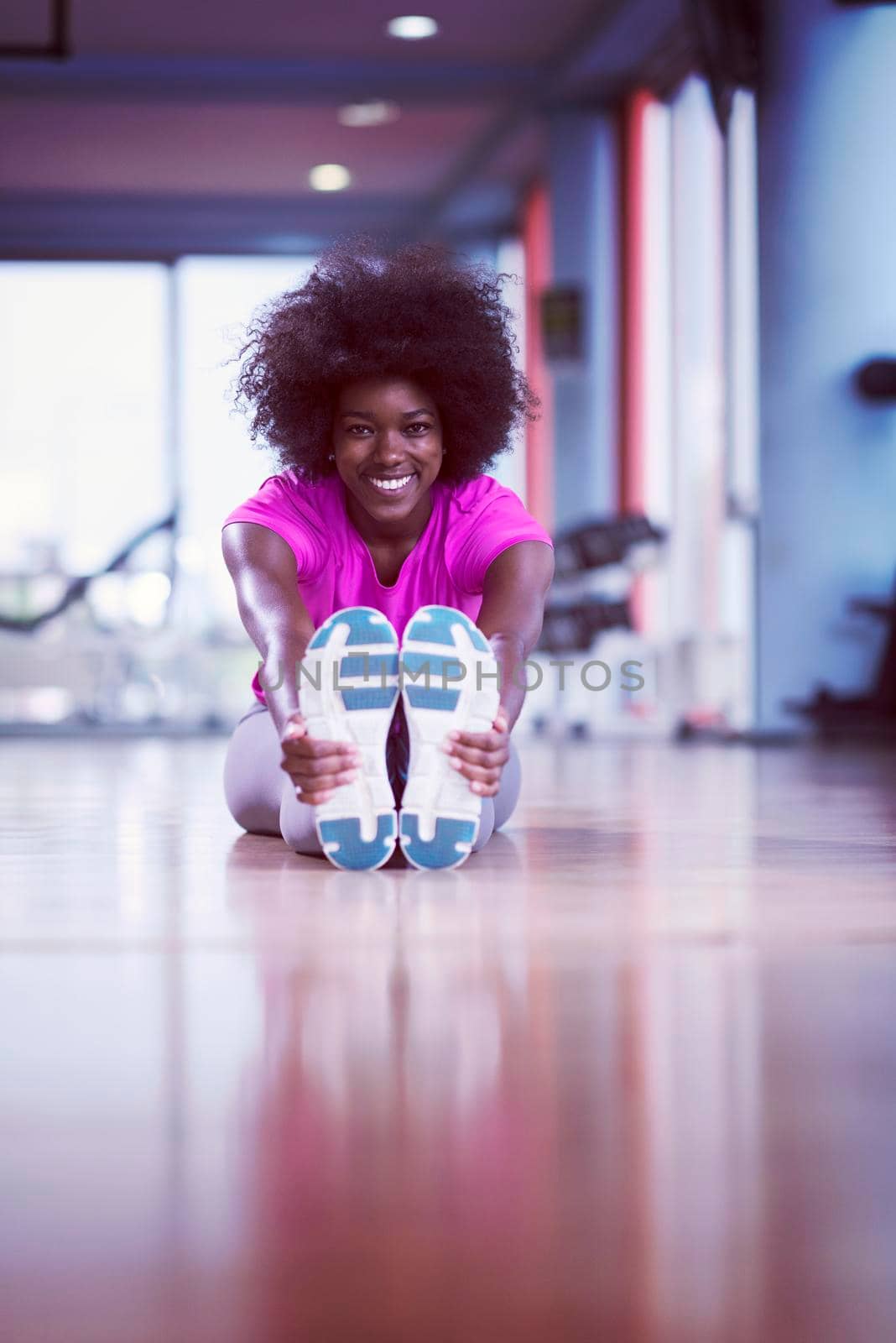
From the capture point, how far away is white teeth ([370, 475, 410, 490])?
2016 millimetres

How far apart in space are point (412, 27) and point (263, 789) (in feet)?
14.7

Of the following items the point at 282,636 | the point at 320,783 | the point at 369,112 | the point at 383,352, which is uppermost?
the point at 369,112

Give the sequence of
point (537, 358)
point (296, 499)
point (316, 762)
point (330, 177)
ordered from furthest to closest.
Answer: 1. point (537, 358)
2. point (330, 177)
3. point (296, 499)
4. point (316, 762)

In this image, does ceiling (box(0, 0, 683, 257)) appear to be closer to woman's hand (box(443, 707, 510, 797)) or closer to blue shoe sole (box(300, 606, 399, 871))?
Result: blue shoe sole (box(300, 606, 399, 871))

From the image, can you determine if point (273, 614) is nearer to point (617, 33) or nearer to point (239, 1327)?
point (239, 1327)

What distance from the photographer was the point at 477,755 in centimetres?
169

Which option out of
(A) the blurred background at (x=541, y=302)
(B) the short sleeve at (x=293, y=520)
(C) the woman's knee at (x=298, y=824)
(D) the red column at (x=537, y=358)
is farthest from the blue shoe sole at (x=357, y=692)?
(D) the red column at (x=537, y=358)

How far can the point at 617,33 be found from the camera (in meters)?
5.72

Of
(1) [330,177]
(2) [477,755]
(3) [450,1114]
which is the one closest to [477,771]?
A: (2) [477,755]

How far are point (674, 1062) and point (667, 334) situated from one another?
592cm

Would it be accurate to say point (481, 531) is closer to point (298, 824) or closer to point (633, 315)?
point (298, 824)

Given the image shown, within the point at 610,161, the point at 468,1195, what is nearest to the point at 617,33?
the point at 610,161

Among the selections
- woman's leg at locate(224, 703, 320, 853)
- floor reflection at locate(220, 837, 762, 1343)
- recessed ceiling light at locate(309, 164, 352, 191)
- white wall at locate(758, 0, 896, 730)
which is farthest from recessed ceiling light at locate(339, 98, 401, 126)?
floor reflection at locate(220, 837, 762, 1343)

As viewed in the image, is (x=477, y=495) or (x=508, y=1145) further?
(x=477, y=495)
